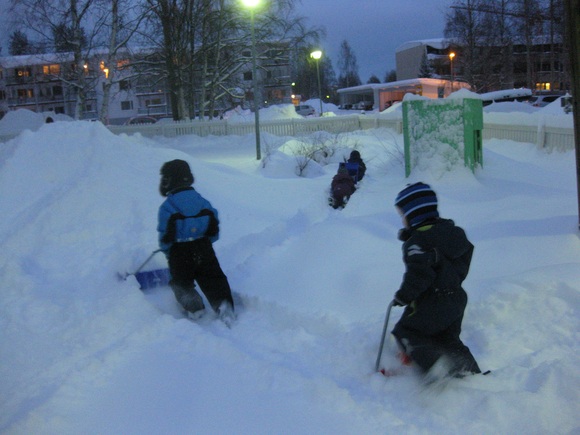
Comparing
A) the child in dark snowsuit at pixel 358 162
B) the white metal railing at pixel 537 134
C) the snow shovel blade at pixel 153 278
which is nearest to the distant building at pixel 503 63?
the white metal railing at pixel 537 134

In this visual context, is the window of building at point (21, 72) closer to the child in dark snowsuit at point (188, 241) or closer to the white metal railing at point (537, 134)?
the white metal railing at point (537, 134)

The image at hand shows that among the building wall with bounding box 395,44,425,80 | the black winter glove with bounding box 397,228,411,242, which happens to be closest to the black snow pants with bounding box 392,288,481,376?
the black winter glove with bounding box 397,228,411,242

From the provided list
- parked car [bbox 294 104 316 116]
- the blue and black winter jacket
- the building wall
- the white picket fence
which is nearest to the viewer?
the blue and black winter jacket

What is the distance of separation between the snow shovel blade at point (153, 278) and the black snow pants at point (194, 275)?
36.2 inches

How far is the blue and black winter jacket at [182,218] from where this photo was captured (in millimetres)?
5160

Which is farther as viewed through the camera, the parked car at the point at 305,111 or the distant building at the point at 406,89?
the distant building at the point at 406,89

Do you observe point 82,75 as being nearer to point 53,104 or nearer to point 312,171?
point 312,171

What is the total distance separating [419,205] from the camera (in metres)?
3.70

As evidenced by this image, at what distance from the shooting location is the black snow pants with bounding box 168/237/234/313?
17.2 ft

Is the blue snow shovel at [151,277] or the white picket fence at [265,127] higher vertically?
the white picket fence at [265,127]

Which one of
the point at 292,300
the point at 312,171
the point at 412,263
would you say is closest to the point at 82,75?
the point at 312,171

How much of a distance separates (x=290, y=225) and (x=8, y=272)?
3.78 metres

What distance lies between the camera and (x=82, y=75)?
25578 mm

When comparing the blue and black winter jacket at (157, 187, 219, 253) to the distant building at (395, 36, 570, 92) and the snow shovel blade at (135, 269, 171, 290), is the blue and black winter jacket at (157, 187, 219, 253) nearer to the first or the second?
the snow shovel blade at (135, 269, 171, 290)
